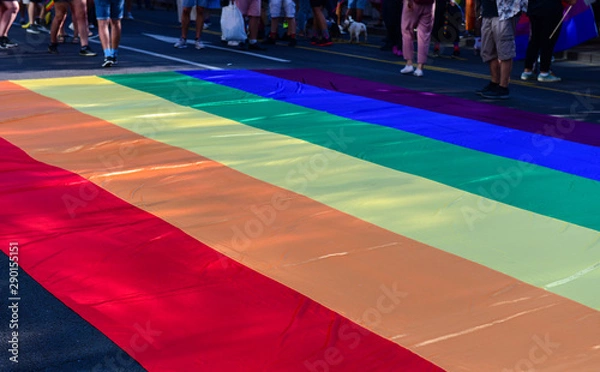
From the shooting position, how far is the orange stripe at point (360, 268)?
3.75 m

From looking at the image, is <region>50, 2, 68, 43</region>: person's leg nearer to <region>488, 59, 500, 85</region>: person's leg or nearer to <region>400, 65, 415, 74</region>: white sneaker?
<region>400, 65, 415, 74</region>: white sneaker

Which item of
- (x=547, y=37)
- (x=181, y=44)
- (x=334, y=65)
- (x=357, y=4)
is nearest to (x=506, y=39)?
(x=547, y=37)

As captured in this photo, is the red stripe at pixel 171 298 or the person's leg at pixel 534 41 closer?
the red stripe at pixel 171 298

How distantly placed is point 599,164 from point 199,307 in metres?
4.26

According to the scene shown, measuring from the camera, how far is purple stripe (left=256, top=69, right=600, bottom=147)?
334 inches

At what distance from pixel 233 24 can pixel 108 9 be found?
405cm

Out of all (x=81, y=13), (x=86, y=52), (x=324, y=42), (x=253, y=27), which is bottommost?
(x=324, y=42)

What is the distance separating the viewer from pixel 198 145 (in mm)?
7309

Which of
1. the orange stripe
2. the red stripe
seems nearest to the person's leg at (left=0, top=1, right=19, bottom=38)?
the orange stripe

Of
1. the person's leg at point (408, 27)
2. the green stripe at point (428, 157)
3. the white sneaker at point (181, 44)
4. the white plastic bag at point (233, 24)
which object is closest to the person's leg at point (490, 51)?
the person's leg at point (408, 27)

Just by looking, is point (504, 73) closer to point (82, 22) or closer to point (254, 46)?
point (254, 46)

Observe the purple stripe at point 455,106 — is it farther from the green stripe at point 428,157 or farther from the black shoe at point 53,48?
the black shoe at point 53,48

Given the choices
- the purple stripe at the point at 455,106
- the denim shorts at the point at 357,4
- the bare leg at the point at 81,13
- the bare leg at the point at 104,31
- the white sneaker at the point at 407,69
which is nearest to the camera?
the purple stripe at the point at 455,106

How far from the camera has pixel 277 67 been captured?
12664 millimetres
